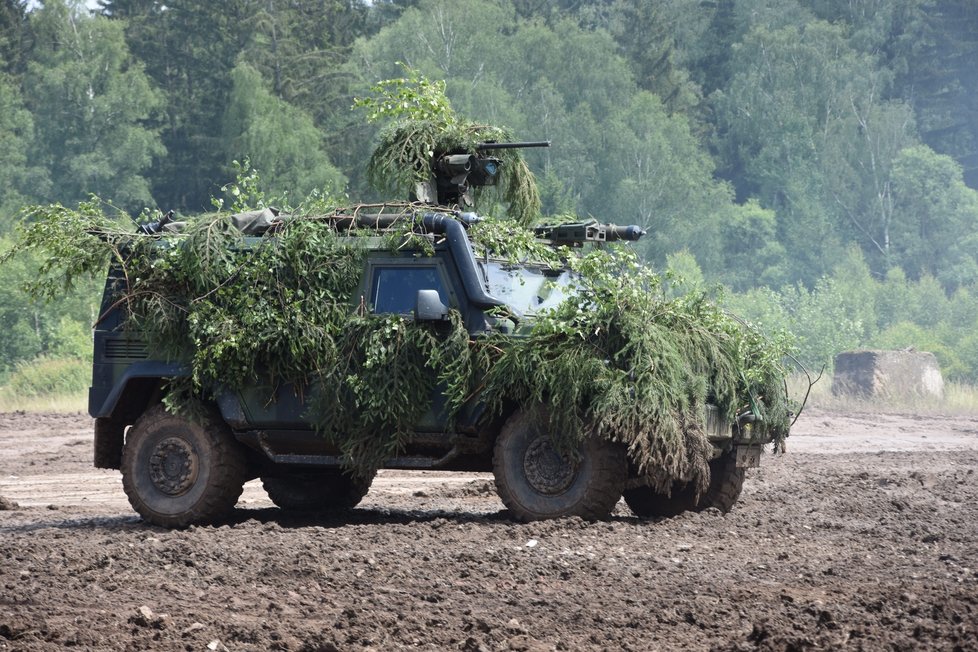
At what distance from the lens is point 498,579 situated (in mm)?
8398

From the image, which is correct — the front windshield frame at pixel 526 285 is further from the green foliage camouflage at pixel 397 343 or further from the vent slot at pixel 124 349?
the vent slot at pixel 124 349

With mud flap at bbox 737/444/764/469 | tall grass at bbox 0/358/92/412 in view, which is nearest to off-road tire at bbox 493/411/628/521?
mud flap at bbox 737/444/764/469

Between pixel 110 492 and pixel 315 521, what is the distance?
420 centimetres

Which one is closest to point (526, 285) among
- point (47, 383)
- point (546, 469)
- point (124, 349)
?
point (546, 469)

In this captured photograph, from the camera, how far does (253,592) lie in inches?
319

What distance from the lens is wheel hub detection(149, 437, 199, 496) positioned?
11.5 m

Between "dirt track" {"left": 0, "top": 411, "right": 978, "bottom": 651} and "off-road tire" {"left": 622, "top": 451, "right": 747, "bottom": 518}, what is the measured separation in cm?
32

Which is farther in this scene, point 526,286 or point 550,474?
point 526,286

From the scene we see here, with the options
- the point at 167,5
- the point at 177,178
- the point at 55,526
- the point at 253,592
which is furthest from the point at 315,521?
the point at 167,5


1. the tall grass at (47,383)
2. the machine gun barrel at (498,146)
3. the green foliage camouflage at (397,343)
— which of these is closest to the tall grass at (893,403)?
the tall grass at (47,383)

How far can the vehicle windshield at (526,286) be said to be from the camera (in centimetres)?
1107

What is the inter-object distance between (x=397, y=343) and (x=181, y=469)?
78.2 inches

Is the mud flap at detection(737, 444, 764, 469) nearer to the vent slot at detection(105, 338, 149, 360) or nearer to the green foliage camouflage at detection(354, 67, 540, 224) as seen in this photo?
the green foliage camouflage at detection(354, 67, 540, 224)

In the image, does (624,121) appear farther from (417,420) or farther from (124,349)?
(417,420)
